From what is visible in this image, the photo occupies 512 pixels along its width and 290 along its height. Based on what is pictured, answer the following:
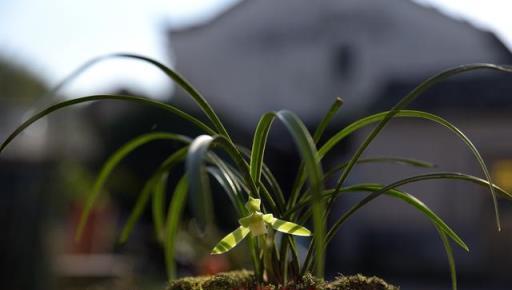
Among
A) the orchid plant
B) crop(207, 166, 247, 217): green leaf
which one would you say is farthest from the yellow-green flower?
crop(207, 166, 247, 217): green leaf

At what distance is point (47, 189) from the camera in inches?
189

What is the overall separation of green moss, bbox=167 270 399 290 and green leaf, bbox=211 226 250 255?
0.17ft

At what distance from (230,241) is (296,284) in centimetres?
7

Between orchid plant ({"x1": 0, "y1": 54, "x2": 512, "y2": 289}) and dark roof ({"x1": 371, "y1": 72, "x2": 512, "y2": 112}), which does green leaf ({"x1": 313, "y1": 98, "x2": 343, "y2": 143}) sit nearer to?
orchid plant ({"x1": 0, "y1": 54, "x2": 512, "y2": 289})

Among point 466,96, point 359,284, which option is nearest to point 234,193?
point 359,284

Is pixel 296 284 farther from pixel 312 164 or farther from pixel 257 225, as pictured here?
pixel 312 164

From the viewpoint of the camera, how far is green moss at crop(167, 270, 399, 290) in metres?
0.77

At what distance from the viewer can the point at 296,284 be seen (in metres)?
0.77

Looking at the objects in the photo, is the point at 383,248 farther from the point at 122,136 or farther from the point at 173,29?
the point at 173,29

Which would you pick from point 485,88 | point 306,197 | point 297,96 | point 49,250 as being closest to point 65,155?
point 49,250

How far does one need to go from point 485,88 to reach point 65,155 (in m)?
3.67

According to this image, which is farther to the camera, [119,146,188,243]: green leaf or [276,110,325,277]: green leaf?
[119,146,188,243]: green leaf

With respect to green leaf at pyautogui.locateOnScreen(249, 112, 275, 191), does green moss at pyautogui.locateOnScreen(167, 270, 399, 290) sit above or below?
below

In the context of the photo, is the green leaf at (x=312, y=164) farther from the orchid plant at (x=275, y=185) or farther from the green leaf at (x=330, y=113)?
the green leaf at (x=330, y=113)
